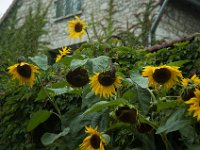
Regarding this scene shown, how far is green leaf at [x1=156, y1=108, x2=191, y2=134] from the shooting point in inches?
81.3

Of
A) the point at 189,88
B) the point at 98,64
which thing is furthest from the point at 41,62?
the point at 189,88

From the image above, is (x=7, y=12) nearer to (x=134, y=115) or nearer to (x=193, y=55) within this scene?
(x=193, y=55)

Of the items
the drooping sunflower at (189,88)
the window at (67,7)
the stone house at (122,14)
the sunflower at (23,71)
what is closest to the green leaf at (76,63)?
the sunflower at (23,71)

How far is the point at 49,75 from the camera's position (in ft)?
13.4

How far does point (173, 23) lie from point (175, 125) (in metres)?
9.56

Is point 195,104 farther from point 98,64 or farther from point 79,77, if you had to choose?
point 79,77

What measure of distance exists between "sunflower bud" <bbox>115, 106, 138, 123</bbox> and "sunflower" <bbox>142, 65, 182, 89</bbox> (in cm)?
21

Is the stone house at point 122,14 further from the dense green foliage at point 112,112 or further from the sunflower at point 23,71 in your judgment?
the sunflower at point 23,71

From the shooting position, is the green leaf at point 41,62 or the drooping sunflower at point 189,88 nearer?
the drooping sunflower at point 189,88

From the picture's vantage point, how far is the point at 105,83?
2.32 meters

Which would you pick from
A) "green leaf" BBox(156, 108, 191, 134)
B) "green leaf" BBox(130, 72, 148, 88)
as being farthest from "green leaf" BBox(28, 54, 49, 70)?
"green leaf" BBox(156, 108, 191, 134)

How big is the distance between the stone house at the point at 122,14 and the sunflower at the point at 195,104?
8.87 meters

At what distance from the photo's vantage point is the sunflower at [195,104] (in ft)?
6.70

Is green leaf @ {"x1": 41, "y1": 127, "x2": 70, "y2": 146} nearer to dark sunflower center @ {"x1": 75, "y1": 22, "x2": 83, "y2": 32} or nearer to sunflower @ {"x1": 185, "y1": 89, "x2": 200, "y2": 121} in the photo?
sunflower @ {"x1": 185, "y1": 89, "x2": 200, "y2": 121}
